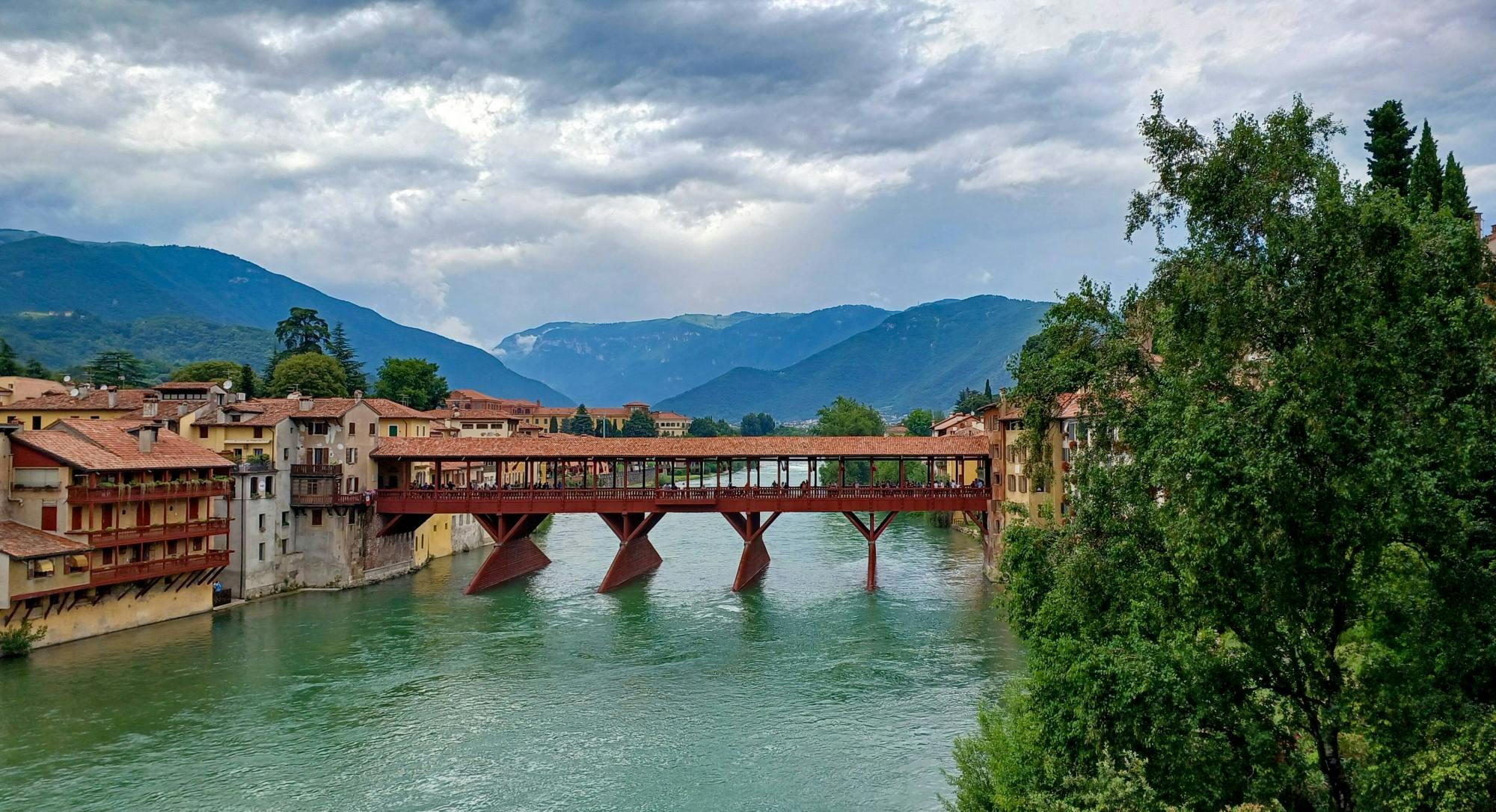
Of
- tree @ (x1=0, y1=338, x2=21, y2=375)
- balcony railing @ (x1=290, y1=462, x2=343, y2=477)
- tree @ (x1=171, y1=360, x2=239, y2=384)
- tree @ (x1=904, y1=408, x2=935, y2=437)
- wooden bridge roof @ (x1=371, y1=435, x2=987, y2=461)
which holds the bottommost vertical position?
balcony railing @ (x1=290, y1=462, x2=343, y2=477)

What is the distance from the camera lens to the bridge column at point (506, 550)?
46.5 meters

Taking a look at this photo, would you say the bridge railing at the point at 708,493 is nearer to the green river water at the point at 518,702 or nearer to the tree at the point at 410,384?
the green river water at the point at 518,702

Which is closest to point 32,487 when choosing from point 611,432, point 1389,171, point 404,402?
point 1389,171

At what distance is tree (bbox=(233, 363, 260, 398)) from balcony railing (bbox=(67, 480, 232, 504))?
3850cm

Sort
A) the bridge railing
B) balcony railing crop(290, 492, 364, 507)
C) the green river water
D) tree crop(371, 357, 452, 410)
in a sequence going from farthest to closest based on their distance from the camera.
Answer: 1. tree crop(371, 357, 452, 410)
2. the bridge railing
3. balcony railing crop(290, 492, 364, 507)
4. the green river water

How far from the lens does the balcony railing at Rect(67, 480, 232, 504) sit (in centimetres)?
3459

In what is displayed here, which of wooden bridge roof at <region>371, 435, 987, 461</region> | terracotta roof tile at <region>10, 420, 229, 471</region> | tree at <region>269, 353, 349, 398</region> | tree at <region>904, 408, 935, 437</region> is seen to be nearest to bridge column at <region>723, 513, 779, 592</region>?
wooden bridge roof at <region>371, 435, 987, 461</region>

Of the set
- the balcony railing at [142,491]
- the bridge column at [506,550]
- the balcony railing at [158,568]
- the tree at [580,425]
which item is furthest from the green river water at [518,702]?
the tree at [580,425]

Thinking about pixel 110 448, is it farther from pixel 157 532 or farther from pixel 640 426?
pixel 640 426

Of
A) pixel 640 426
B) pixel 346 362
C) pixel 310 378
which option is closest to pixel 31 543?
pixel 310 378

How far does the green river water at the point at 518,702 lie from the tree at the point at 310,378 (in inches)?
1714

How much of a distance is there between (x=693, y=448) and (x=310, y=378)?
50135mm

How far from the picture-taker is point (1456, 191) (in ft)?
95.6

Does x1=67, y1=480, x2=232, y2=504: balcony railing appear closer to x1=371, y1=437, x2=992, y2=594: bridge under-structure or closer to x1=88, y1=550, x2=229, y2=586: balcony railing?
x1=88, y1=550, x2=229, y2=586: balcony railing
